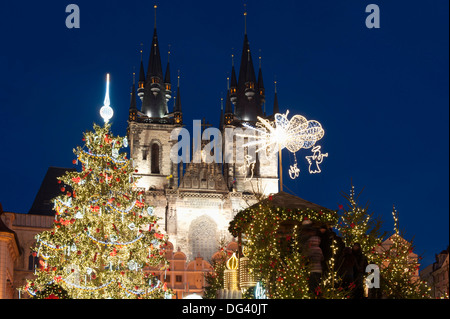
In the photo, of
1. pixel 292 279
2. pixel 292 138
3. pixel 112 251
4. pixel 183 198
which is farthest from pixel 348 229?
pixel 183 198

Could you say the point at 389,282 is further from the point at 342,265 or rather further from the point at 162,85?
the point at 162,85

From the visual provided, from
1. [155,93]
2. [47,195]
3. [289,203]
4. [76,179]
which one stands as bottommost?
[289,203]

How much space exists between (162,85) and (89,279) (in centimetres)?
4358

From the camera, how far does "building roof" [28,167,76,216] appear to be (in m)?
42.0

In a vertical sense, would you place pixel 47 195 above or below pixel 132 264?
above

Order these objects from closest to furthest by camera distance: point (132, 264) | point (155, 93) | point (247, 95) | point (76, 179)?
point (132, 264) < point (76, 179) < point (155, 93) < point (247, 95)

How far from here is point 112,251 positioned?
1797 cm

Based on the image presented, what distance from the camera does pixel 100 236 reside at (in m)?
18.2

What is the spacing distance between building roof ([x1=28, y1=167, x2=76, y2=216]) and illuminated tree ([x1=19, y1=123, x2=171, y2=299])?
22.9 meters

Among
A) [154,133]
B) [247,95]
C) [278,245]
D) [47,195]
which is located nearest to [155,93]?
[154,133]

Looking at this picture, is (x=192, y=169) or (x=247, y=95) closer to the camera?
(x=192, y=169)

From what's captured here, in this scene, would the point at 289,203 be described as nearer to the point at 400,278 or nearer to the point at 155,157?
the point at 400,278

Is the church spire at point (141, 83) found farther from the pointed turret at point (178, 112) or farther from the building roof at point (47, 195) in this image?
the building roof at point (47, 195)

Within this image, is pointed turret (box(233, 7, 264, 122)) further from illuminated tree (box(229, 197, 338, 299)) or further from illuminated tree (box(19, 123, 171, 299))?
illuminated tree (box(229, 197, 338, 299))
